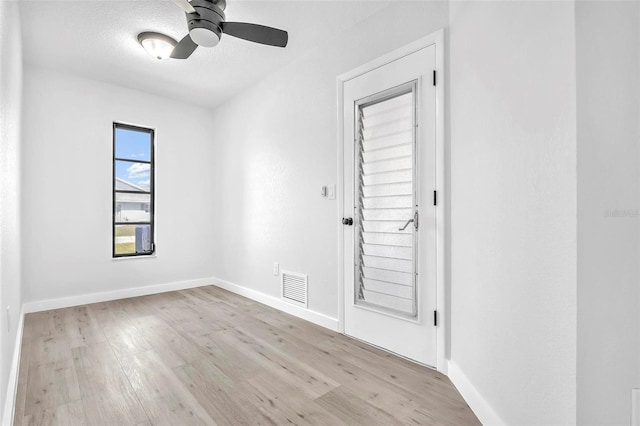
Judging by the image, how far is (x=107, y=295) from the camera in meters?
3.74

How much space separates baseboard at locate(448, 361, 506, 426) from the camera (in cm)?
143

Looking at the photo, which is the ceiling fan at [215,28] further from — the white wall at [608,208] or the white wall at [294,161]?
the white wall at [608,208]

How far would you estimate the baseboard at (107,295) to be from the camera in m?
3.33

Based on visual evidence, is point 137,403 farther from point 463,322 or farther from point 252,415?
point 463,322

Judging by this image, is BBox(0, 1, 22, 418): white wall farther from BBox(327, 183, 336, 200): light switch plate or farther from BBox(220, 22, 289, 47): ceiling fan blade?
BBox(327, 183, 336, 200): light switch plate

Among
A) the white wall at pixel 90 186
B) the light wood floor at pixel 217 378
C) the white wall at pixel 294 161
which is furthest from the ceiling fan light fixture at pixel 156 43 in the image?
the light wood floor at pixel 217 378

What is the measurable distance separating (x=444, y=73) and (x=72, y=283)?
426 centimetres

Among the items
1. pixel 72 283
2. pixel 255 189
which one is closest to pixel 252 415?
pixel 255 189

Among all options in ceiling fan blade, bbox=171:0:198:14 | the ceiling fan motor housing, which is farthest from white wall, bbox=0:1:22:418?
the ceiling fan motor housing

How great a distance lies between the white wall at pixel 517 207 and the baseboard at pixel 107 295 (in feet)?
12.0

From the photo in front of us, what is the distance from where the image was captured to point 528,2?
3.97 feet

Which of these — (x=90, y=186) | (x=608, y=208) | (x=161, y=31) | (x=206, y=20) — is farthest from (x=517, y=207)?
(x=90, y=186)

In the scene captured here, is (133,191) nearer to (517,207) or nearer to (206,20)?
(206,20)

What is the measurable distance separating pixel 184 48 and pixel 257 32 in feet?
2.18
